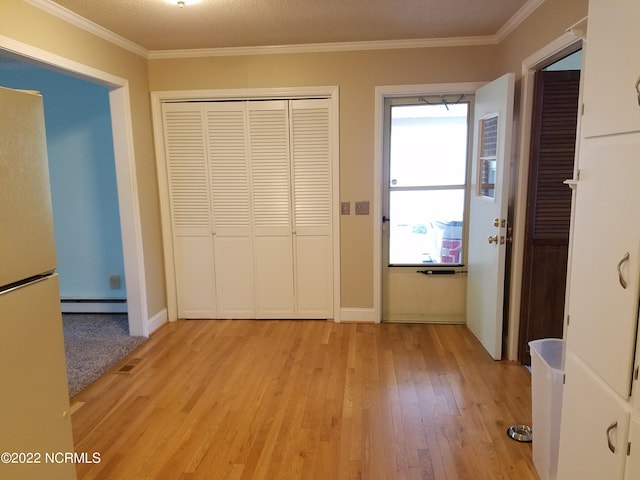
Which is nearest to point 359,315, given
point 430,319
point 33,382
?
point 430,319

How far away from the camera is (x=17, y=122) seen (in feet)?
3.99

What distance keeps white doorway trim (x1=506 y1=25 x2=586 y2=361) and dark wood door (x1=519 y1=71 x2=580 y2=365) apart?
30 millimetres

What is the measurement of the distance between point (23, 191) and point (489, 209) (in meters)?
2.82

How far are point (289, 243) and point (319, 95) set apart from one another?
1.37 m

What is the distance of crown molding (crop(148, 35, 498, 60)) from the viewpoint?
335cm

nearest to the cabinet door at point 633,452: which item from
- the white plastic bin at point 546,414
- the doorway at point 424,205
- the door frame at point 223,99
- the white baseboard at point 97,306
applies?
the white plastic bin at point 546,414

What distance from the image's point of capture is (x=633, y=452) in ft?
3.84

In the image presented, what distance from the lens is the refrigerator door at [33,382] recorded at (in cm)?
117

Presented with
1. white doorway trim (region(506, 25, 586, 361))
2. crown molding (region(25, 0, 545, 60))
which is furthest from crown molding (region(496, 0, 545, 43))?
white doorway trim (region(506, 25, 586, 361))

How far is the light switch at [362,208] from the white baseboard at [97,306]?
2.59 meters

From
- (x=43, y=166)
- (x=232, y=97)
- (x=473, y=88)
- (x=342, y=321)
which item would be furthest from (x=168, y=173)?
(x=473, y=88)

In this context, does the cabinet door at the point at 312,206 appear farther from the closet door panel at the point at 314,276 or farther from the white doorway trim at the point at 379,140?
the white doorway trim at the point at 379,140

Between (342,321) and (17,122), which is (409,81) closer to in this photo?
(342,321)

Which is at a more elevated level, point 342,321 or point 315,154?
point 315,154
